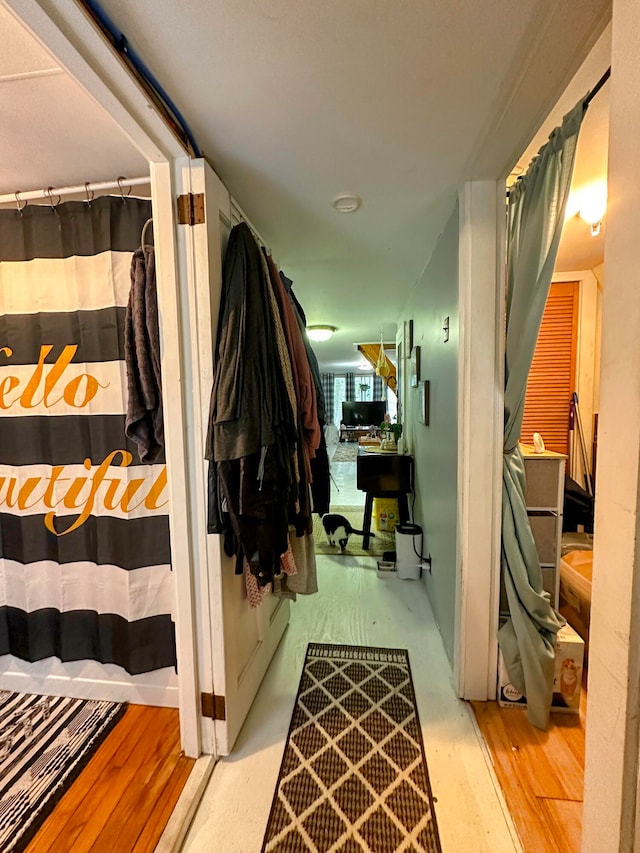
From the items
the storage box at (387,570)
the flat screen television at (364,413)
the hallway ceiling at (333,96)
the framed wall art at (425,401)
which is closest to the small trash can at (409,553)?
the storage box at (387,570)

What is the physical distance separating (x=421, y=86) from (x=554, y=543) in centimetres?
180

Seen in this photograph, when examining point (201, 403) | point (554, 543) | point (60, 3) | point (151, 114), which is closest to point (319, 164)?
point (151, 114)

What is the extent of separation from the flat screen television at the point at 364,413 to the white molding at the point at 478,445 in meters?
7.72

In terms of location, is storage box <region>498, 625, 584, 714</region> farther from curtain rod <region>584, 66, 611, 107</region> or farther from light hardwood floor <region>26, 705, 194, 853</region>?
curtain rod <region>584, 66, 611, 107</region>

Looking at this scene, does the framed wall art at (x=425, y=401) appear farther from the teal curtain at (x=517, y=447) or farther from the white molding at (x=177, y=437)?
the white molding at (x=177, y=437)

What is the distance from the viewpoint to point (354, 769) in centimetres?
128

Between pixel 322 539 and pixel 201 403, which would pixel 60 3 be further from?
pixel 322 539

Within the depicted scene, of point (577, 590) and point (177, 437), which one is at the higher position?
point (177, 437)

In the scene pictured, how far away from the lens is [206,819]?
114 cm

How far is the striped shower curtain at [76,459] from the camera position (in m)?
1.47

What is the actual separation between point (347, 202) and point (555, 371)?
203 cm

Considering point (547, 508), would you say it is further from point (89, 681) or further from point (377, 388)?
point (377, 388)

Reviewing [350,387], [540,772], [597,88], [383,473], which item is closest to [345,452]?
[350,387]

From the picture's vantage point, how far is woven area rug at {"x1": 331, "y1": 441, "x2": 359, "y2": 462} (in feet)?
26.7
